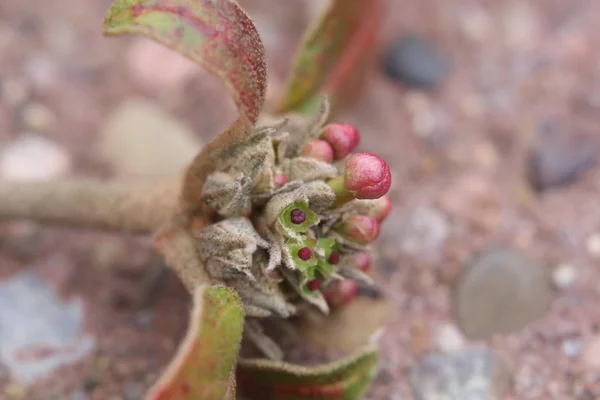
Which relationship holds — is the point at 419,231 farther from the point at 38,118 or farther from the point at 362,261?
the point at 38,118

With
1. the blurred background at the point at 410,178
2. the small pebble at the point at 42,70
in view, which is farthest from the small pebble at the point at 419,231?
the small pebble at the point at 42,70

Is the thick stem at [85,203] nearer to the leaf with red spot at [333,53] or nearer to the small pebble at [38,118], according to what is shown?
the small pebble at [38,118]

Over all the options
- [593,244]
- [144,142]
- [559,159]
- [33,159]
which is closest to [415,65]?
[559,159]

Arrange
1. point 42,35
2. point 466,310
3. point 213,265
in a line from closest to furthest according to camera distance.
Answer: point 213,265
point 466,310
point 42,35

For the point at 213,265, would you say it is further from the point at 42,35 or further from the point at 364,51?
the point at 42,35

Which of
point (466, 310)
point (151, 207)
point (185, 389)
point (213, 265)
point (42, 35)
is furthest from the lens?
point (42, 35)

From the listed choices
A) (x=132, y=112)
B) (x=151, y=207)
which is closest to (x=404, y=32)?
(x=132, y=112)
